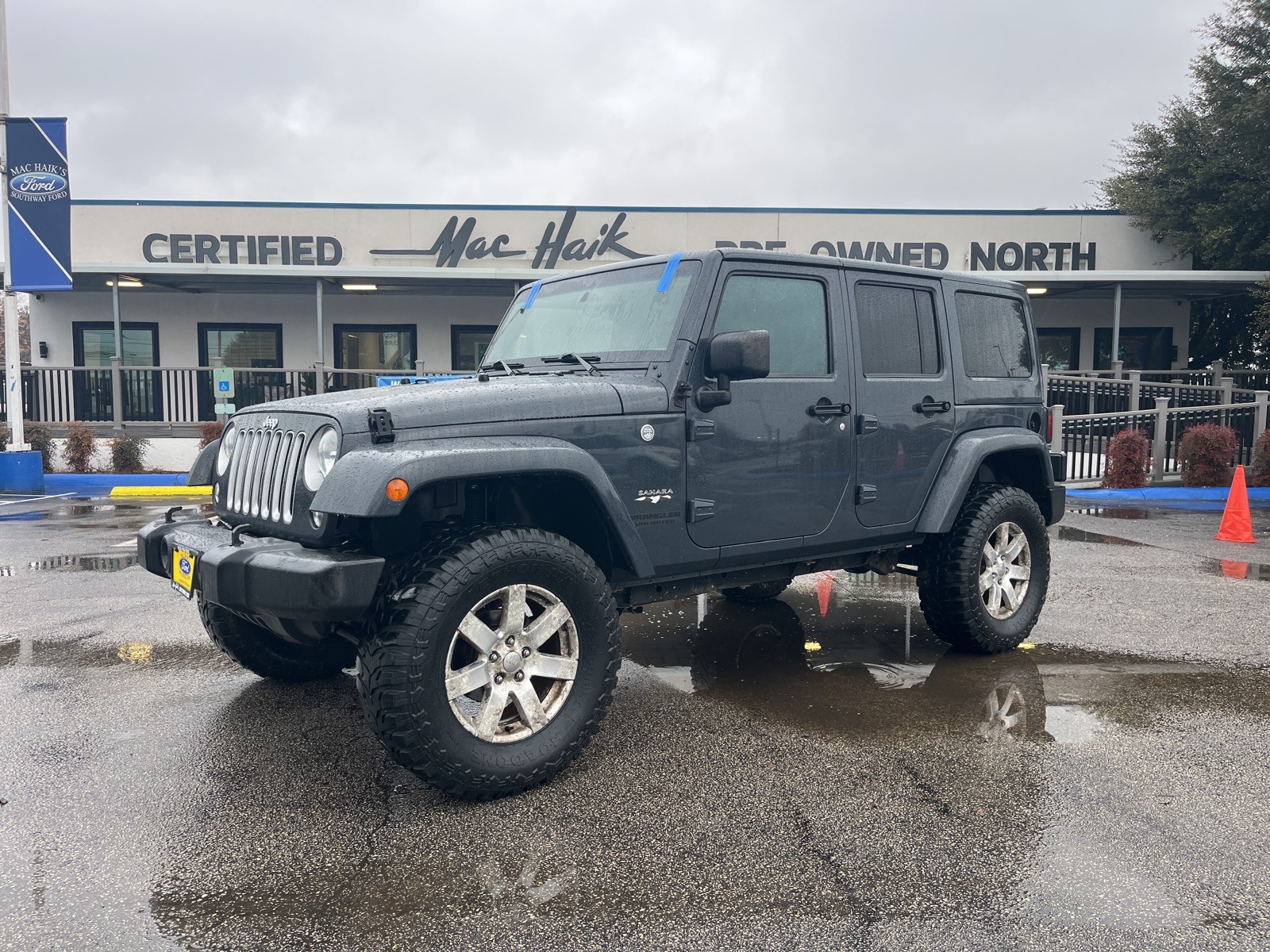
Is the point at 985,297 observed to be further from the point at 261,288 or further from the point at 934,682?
the point at 261,288

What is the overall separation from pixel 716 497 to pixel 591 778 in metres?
1.22

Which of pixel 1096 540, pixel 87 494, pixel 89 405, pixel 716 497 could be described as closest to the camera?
pixel 716 497

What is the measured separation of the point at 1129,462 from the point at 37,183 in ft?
52.6

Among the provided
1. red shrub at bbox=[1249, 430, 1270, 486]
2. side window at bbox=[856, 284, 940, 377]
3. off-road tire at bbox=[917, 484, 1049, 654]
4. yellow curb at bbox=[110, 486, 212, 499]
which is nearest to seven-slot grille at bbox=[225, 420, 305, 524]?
side window at bbox=[856, 284, 940, 377]

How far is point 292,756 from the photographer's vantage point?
362cm

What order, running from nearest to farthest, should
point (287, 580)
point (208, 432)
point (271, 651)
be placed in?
point (287, 580) < point (271, 651) < point (208, 432)

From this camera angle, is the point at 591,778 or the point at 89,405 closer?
the point at 591,778

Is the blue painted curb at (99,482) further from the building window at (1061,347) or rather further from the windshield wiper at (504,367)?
the building window at (1061,347)

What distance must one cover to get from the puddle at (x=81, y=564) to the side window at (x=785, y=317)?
19.1ft

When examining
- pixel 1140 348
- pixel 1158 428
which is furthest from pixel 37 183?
pixel 1140 348

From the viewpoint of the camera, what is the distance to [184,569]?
348 cm

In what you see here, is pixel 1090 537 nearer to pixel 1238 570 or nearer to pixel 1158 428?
pixel 1238 570

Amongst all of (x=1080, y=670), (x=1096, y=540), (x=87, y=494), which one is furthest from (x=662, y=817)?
(x=87, y=494)

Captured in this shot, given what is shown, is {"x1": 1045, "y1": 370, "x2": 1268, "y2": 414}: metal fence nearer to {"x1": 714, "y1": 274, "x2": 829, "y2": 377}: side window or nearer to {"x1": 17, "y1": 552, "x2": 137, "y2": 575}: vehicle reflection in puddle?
{"x1": 714, "y1": 274, "x2": 829, "y2": 377}: side window
